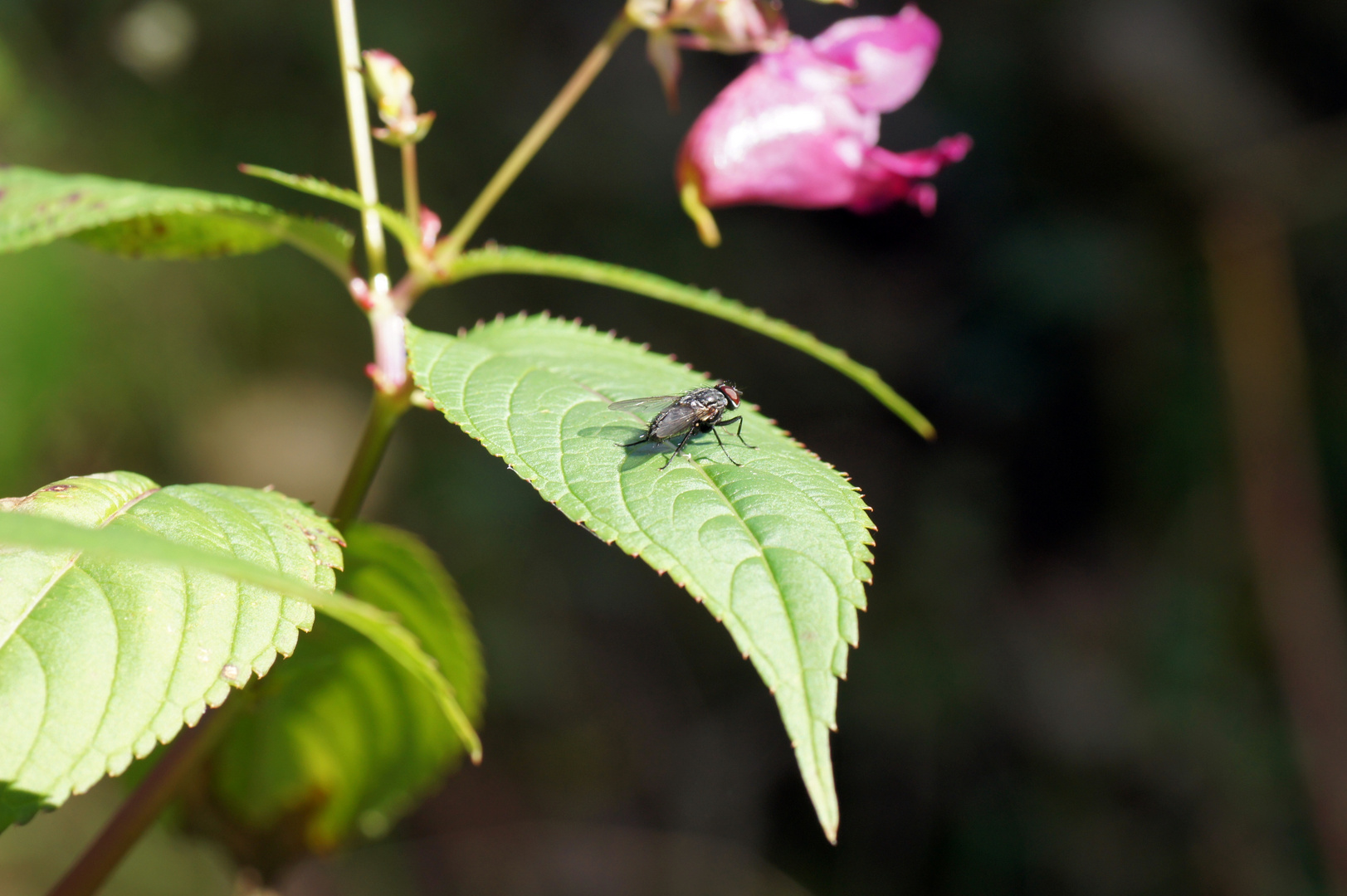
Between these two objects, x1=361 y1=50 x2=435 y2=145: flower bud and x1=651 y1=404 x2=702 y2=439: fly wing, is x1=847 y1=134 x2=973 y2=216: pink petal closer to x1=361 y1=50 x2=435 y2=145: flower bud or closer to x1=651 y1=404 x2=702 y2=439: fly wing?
x1=651 y1=404 x2=702 y2=439: fly wing

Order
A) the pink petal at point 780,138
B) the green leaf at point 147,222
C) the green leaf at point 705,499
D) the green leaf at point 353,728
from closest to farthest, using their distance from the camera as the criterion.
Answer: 1. the green leaf at point 705,499
2. the green leaf at point 147,222
3. the pink petal at point 780,138
4. the green leaf at point 353,728

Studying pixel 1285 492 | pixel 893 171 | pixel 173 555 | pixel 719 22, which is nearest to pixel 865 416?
pixel 1285 492

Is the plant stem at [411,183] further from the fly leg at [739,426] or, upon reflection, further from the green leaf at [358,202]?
the fly leg at [739,426]

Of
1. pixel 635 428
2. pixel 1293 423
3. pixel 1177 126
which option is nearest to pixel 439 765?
pixel 635 428

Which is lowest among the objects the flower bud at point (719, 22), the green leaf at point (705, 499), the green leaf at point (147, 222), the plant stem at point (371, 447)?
the plant stem at point (371, 447)

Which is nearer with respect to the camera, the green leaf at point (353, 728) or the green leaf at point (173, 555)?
the green leaf at point (173, 555)

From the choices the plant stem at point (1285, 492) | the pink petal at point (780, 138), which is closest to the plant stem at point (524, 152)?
the pink petal at point (780, 138)

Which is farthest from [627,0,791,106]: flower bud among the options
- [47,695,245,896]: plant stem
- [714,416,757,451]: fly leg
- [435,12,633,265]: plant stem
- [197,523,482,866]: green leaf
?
[47,695,245,896]: plant stem
